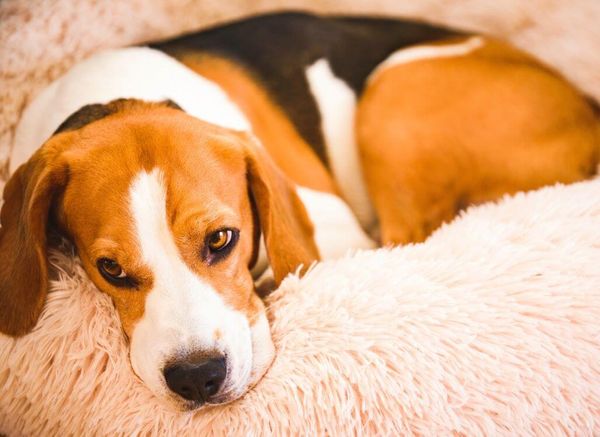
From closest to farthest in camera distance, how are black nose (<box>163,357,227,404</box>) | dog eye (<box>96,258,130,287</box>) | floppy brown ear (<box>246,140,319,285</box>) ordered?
black nose (<box>163,357,227,404</box>)
dog eye (<box>96,258,130,287</box>)
floppy brown ear (<box>246,140,319,285</box>)

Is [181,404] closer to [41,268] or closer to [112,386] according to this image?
[112,386]

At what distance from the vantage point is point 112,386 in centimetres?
123

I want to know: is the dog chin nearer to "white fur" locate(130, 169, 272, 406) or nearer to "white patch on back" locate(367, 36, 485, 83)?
"white fur" locate(130, 169, 272, 406)

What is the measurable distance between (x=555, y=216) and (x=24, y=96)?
1629 mm

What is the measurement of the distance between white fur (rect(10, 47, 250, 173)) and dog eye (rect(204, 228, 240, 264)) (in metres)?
0.53

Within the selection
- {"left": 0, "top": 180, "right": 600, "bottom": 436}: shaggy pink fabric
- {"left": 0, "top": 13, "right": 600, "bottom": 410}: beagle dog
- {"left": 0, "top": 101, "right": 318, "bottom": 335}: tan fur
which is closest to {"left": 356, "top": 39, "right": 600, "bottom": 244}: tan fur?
{"left": 0, "top": 13, "right": 600, "bottom": 410}: beagle dog

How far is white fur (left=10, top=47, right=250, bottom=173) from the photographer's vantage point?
1.63 meters

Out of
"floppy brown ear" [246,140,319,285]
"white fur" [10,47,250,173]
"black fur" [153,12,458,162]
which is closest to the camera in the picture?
"floppy brown ear" [246,140,319,285]

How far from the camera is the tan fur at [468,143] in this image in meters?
1.89

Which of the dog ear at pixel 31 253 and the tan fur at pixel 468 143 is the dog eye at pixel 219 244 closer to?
the dog ear at pixel 31 253

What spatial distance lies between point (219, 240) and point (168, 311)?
0.20 meters

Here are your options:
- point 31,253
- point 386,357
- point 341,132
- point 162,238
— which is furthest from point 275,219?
point 341,132

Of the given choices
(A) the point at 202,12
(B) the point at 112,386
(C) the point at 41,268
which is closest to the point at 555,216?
(B) the point at 112,386

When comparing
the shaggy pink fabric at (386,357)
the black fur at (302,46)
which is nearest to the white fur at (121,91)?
the black fur at (302,46)
